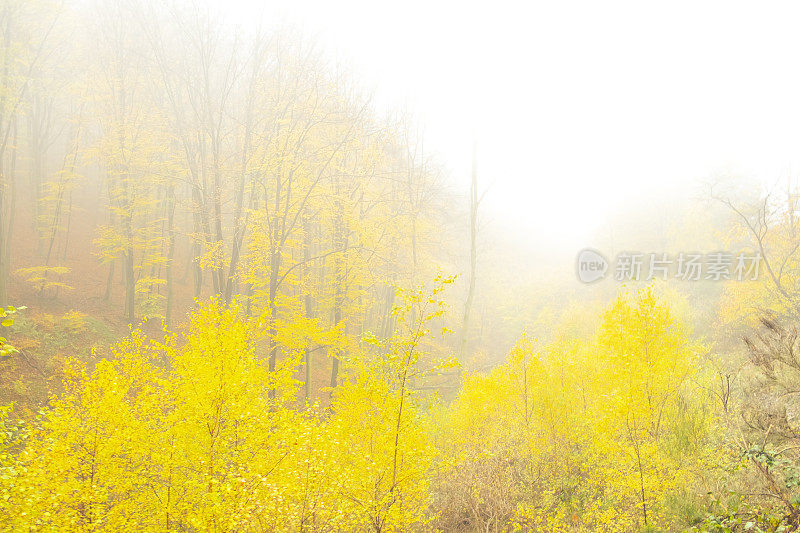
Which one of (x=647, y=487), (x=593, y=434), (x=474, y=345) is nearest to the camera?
(x=647, y=487)

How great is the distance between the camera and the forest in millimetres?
5895

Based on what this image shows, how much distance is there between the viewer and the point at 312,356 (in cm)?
2200

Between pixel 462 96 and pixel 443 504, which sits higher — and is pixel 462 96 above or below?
above

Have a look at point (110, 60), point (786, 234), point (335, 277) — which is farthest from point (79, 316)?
point (786, 234)

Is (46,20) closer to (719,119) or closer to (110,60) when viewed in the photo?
(110,60)

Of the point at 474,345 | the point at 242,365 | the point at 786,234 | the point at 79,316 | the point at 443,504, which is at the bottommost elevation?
the point at 474,345

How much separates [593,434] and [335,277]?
10.1 metres

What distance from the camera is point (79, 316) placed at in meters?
15.5

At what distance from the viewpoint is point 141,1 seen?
15508 mm

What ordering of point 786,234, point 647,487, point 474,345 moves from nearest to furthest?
1. point 647,487
2. point 786,234
3. point 474,345

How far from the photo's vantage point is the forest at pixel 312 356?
19.3 feet

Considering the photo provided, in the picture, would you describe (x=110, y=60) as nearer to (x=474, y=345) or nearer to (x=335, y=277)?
(x=335, y=277)

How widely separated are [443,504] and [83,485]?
6387 mm

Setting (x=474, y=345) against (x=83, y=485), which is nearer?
(x=83, y=485)
